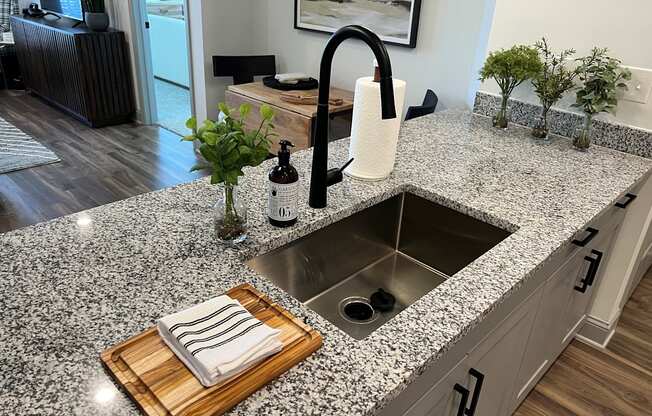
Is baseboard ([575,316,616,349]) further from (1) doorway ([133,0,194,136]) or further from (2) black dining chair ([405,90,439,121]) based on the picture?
(1) doorway ([133,0,194,136])

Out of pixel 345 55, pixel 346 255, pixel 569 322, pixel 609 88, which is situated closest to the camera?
pixel 346 255

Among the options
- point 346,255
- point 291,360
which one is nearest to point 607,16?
point 346,255

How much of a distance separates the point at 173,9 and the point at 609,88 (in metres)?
5.83

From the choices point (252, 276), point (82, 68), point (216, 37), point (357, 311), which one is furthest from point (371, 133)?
point (82, 68)

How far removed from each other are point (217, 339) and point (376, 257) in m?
0.87

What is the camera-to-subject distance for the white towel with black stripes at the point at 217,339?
73 cm

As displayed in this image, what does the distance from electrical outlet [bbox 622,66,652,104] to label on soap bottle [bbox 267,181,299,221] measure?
137cm

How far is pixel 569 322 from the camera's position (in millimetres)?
1875

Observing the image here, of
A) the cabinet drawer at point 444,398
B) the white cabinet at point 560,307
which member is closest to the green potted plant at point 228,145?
the cabinet drawer at point 444,398

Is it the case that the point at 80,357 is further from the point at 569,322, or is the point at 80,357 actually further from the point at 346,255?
the point at 569,322

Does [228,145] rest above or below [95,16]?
above

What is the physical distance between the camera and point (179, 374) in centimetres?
75

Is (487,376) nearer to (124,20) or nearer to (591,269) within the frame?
(591,269)

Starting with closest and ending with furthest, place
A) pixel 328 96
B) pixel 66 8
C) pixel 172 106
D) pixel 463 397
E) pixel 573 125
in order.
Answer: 1. pixel 463 397
2. pixel 328 96
3. pixel 573 125
4. pixel 66 8
5. pixel 172 106
